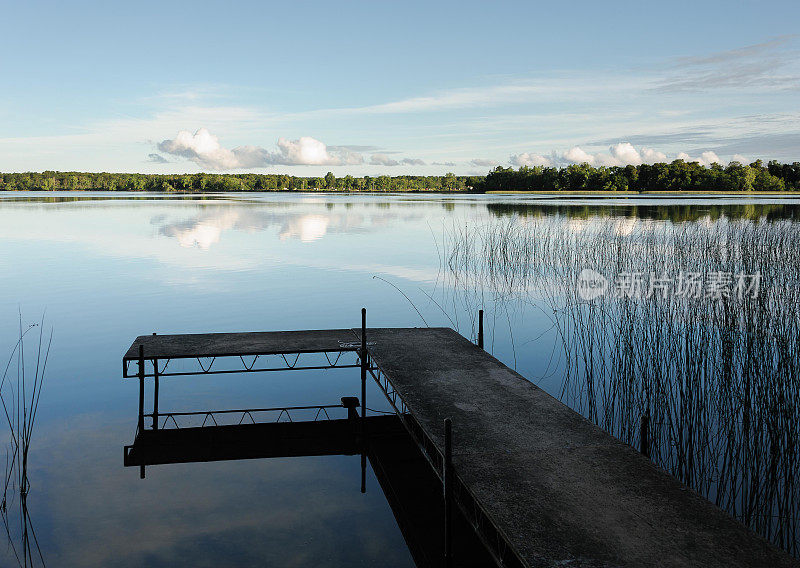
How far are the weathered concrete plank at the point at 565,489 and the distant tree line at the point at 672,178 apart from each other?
101 meters

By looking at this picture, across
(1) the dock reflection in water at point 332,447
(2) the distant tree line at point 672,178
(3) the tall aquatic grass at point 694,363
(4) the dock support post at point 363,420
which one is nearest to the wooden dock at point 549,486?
(1) the dock reflection in water at point 332,447

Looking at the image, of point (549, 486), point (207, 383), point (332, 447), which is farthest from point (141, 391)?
point (549, 486)

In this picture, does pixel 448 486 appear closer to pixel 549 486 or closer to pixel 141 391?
pixel 549 486

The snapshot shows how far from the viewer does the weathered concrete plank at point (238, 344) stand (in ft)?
23.6

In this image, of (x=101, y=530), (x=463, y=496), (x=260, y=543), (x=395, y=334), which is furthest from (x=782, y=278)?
(x=101, y=530)

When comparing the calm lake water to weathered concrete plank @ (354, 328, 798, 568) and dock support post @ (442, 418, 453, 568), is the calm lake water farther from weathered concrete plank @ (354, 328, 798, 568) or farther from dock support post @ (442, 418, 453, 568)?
weathered concrete plank @ (354, 328, 798, 568)

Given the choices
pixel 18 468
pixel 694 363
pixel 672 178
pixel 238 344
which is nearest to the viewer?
pixel 18 468

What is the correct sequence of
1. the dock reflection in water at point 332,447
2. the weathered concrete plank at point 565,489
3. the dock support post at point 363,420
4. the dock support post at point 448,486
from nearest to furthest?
the weathered concrete plank at point 565,489, the dock support post at point 448,486, the dock reflection in water at point 332,447, the dock support post at point 363,420

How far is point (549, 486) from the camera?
3.80 metres

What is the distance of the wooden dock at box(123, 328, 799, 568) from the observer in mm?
3125

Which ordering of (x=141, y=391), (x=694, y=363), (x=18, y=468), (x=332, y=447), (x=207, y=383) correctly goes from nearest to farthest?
(x=18, y=468) → (x=332, y=447) → (x=141, y=391) → (x=694, y=363) → (x=207, y=383)

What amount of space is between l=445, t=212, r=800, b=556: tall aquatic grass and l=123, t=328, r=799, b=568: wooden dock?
102 cm

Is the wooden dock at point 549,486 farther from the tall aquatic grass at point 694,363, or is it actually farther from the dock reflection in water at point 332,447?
the tall aquatic grass at point 694,363

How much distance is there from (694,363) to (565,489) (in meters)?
4.26
